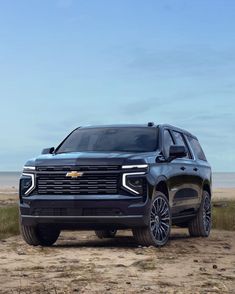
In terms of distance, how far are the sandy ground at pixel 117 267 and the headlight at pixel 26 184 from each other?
2.85 feet

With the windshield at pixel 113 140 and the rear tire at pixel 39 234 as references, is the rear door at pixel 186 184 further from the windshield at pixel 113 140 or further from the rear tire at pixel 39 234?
the rear tire at pixel 39 234

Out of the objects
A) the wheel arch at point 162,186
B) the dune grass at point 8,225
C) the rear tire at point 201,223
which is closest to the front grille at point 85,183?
the wheel arch at point 162,186

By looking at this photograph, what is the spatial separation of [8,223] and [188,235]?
3.72 m

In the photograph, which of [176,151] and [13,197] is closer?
[176,151]

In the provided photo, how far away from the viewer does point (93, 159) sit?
33.2 ft

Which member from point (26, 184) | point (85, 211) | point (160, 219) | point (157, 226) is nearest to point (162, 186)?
point (160, 219)

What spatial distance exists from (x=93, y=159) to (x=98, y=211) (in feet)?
2.52

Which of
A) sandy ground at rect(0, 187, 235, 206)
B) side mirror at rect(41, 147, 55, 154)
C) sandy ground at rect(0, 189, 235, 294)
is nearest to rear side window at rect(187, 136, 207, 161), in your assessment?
sandy ground at rect(0, 189, 235, 294)

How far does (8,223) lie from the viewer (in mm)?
14352

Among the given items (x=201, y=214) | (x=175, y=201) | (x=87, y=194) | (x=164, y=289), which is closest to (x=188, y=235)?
(x=201, y=214)

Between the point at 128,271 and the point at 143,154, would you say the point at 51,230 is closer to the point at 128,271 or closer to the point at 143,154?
the point at 143,154

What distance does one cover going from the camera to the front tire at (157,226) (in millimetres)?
10219

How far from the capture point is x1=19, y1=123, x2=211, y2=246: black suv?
9.95 meters

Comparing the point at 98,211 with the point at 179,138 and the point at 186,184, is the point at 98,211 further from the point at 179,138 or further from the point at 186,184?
the point at 179,138
